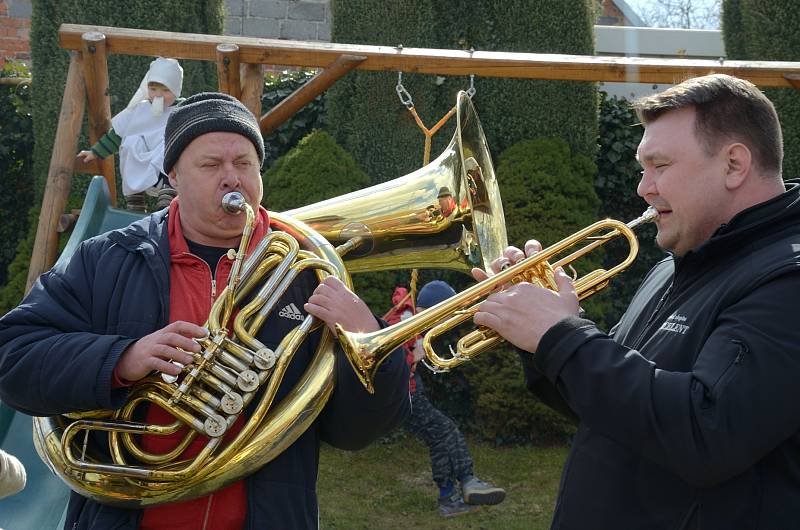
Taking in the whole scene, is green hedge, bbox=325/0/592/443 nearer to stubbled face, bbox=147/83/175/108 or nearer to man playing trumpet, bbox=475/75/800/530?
stubbled face, bbox=147/83/175/108

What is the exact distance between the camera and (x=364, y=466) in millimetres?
6652

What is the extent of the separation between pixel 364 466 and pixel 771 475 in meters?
4.71

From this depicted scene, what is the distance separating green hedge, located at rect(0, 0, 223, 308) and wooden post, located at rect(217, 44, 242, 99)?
2.37 metres

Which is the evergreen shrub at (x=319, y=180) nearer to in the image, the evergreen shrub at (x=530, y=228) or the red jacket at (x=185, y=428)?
the evergreen shrub at (x=530, y=228)

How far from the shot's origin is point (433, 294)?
5.79m

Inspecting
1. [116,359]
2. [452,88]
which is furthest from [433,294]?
[116,359]

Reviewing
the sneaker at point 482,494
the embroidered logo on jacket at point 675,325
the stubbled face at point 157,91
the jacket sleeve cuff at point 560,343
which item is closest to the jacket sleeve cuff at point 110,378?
the jacket sleeve cuff at point 560,343

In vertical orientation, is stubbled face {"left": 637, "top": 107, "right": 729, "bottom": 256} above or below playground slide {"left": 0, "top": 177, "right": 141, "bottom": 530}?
above

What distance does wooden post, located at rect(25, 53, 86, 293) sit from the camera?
19.3 ft

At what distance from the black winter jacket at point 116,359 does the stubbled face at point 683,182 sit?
0.82 metres

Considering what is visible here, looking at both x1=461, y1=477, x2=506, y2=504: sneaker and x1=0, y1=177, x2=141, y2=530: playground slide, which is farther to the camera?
x1=461, y1=477, x2=506, y2=504: sneaker

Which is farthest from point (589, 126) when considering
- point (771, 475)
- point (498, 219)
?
point (771, 475)

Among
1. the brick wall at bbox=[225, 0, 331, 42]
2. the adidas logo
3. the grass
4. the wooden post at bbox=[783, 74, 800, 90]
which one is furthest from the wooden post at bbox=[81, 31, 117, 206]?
the brick wall at bbox=[225, 0, 331, 42]

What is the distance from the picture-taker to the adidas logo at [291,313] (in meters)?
2.82
